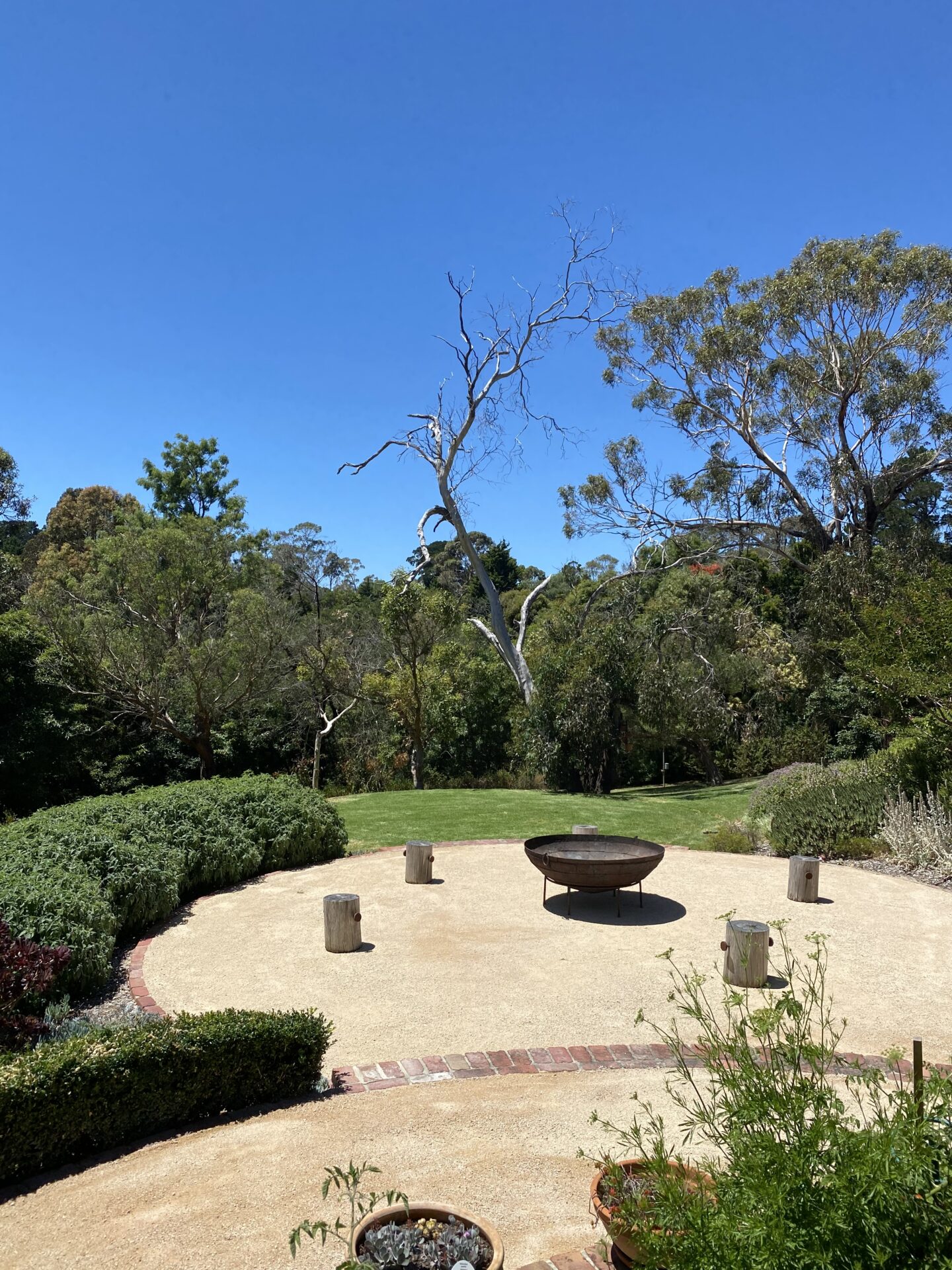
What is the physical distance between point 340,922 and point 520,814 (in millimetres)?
7515

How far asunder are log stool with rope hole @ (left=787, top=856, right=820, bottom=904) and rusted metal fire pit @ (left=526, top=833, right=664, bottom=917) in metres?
1.55

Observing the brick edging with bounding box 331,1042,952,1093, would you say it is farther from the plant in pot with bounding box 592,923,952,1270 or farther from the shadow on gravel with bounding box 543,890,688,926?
Answer: the shadow on gravel with bounding box 543,890,688,926

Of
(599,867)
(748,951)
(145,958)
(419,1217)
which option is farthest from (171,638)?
(419,1217)

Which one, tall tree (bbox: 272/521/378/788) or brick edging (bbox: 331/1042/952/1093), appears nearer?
brick edging (bbox: 331/1042/952/1093)

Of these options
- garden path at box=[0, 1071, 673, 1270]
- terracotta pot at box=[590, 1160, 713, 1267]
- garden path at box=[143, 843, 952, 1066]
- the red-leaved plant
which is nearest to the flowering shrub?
garden path at box=[143, 843, 952, 1066]

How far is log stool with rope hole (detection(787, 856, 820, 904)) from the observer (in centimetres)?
884

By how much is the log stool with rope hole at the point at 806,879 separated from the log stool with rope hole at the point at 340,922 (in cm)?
469

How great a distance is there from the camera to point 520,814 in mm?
14641

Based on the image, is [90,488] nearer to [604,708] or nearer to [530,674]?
[530,674]

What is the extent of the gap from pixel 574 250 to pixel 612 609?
383 inches

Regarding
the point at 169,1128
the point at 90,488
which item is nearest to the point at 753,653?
the point at 169,1128

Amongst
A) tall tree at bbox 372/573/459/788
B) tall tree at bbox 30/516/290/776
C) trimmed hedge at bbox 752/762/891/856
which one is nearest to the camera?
trimmed hedge at bbox 752/762/891/856

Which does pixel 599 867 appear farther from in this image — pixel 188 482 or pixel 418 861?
pixel 188 482

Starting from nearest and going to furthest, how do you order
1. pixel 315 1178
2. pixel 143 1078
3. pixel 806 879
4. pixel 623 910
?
pixel 315 1178 < pixel 143 1078 < pixel 623 910 < pixel 806 879
